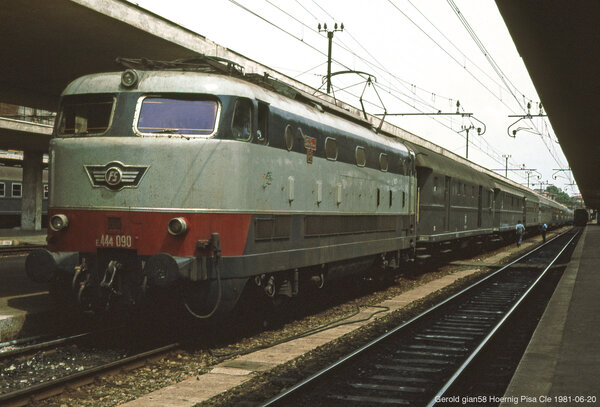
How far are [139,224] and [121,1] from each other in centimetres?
586

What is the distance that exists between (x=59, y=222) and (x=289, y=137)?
11.2 feet

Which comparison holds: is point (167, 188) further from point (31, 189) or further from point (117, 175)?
point (31, 189)

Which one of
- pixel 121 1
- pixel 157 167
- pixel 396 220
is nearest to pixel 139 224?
pixel 157 167

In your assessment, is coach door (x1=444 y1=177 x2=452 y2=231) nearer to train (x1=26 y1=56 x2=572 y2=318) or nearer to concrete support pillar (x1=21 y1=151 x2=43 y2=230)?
train (x1=26 y1=56 x2=572 y2=318)

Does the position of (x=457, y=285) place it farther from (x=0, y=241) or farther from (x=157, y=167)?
(x=0, y=241)

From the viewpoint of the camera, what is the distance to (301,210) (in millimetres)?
9820

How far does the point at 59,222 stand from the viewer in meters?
8.23

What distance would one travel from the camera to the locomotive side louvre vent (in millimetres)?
7914

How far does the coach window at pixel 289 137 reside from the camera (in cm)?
933

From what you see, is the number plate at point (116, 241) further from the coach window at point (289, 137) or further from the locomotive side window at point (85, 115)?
the coach window at point (289, 137)

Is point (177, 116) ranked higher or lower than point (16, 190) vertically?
higher

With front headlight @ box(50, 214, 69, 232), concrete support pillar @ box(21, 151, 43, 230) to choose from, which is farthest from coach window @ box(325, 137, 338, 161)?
concrete support pillar @ box(21, 151, 43, 230)

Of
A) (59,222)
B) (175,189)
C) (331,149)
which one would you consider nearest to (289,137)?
(331,149)

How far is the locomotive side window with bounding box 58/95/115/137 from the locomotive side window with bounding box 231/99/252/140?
63.5 inches
